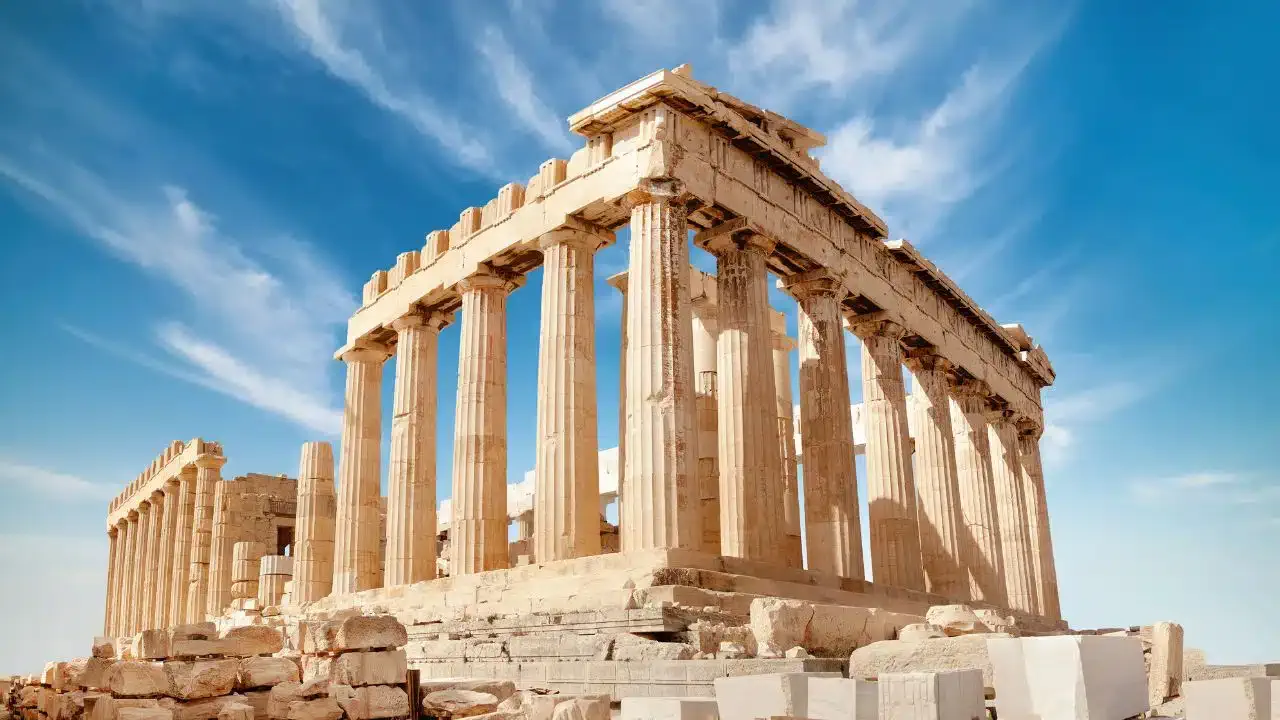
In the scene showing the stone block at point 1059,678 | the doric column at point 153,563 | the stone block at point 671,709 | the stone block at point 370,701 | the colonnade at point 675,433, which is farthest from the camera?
the doric column at point 153,563

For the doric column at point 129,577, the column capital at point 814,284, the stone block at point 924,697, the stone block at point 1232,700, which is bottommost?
the stone block at point 1232,700

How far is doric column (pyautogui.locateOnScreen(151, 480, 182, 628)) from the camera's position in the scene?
42122 millimetres

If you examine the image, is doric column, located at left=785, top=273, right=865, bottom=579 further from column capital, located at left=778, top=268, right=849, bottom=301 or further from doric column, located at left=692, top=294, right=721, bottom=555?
doric column, located at left=692, top=294, right=721, bottom=555

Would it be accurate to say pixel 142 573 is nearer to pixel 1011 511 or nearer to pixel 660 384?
pixel 1011 511

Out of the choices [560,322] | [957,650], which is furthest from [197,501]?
[957,650]

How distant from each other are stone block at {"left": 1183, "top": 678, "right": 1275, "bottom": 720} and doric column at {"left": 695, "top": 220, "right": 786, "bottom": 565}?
11590 millimetres

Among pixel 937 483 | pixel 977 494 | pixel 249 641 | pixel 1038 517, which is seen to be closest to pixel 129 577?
pixel 937 483

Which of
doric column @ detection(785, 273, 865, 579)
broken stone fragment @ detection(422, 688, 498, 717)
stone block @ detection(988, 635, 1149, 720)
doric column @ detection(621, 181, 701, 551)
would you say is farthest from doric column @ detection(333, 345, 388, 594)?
stone block @ detection(988, 635, 1149, 720)

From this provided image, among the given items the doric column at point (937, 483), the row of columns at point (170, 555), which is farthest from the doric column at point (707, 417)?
the row of columns at point (170, 555)

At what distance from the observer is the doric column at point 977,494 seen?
101 feet

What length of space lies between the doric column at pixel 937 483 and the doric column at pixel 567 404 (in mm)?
11539

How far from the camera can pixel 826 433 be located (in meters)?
24.1

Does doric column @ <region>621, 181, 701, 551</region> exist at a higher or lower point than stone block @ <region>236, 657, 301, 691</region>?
higher

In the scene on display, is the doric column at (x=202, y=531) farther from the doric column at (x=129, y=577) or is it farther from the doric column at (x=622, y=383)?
the doric column at (x=622, y=383)
